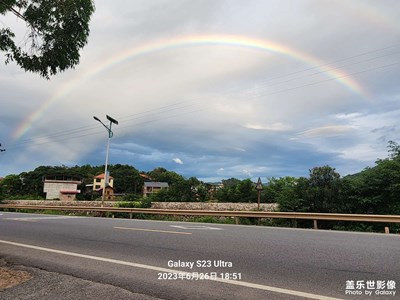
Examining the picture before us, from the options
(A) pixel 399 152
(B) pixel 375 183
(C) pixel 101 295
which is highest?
(A) pixel 399 152

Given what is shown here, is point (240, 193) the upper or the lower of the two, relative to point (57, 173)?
lower

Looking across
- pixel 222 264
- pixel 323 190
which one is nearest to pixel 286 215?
pixel 323 190

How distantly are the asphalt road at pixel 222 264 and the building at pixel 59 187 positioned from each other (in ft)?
275

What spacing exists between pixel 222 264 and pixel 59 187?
305 feet

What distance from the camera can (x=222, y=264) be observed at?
6125 millimetres

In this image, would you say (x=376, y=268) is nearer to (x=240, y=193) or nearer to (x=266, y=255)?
(x=266, y=255)

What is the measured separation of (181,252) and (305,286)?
3237 mm

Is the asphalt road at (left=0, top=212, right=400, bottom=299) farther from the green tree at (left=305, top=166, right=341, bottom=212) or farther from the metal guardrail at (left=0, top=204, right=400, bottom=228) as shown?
the green tree at (left=305, top=166, right=341, bottom=212)

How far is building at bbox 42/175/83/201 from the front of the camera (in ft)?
286

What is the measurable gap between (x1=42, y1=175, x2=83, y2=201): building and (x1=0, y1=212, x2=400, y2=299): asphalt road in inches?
3304

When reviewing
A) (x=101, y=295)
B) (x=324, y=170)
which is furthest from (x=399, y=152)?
(x=101, y=295)

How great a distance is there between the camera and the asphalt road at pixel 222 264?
4645 millimetres

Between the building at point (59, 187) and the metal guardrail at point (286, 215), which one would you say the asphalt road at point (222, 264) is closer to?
the metal guardrail at point (286, 215)

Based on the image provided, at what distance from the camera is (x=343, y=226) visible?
49.1 ft
